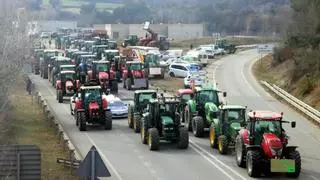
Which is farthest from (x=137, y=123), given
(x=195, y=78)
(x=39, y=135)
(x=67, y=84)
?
(x=195, y=78)

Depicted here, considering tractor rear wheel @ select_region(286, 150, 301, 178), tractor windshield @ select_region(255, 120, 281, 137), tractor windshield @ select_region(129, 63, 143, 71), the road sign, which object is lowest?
tractor rear wheel @ select_region(286, 150, 301, 178)

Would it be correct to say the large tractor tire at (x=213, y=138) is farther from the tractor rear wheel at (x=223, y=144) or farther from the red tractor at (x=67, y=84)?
the red tractor at (x=67, y=84)

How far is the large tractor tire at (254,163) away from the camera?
71.8 ft

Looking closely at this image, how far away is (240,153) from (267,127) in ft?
5.06

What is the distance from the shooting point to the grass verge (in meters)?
23.0

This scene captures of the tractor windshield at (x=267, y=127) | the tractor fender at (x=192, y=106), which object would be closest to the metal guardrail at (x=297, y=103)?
the tractor fender at (x=192, y=106)

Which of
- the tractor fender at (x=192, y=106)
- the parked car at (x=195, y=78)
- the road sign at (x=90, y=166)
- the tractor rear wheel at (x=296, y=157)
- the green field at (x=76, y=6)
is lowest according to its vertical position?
the parked car at (x=195, y=78)

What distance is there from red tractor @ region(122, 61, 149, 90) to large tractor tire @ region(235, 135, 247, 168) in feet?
86.8

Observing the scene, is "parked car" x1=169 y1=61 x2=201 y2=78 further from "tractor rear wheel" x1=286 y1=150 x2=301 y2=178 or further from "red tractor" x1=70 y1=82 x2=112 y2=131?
"tractor rear wheel" x1=286 y1=150 x2=301 y2=178

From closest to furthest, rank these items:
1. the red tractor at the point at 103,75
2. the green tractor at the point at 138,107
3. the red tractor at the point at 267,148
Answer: the red tractor at the point at 267,148 → the green tractor at the point at 138,107 → the red tractor at the point at 103,75

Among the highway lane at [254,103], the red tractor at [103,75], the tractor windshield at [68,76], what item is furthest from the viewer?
the red tractor at [103,75]

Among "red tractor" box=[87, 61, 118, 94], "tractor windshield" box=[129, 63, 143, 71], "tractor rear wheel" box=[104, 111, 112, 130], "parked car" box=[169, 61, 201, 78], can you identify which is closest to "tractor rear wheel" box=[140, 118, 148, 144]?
"tractor rear wheel" box=[104, 111, 112, 130]

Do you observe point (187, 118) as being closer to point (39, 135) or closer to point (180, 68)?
point (39, 135)

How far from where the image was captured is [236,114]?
2622 centimetres
